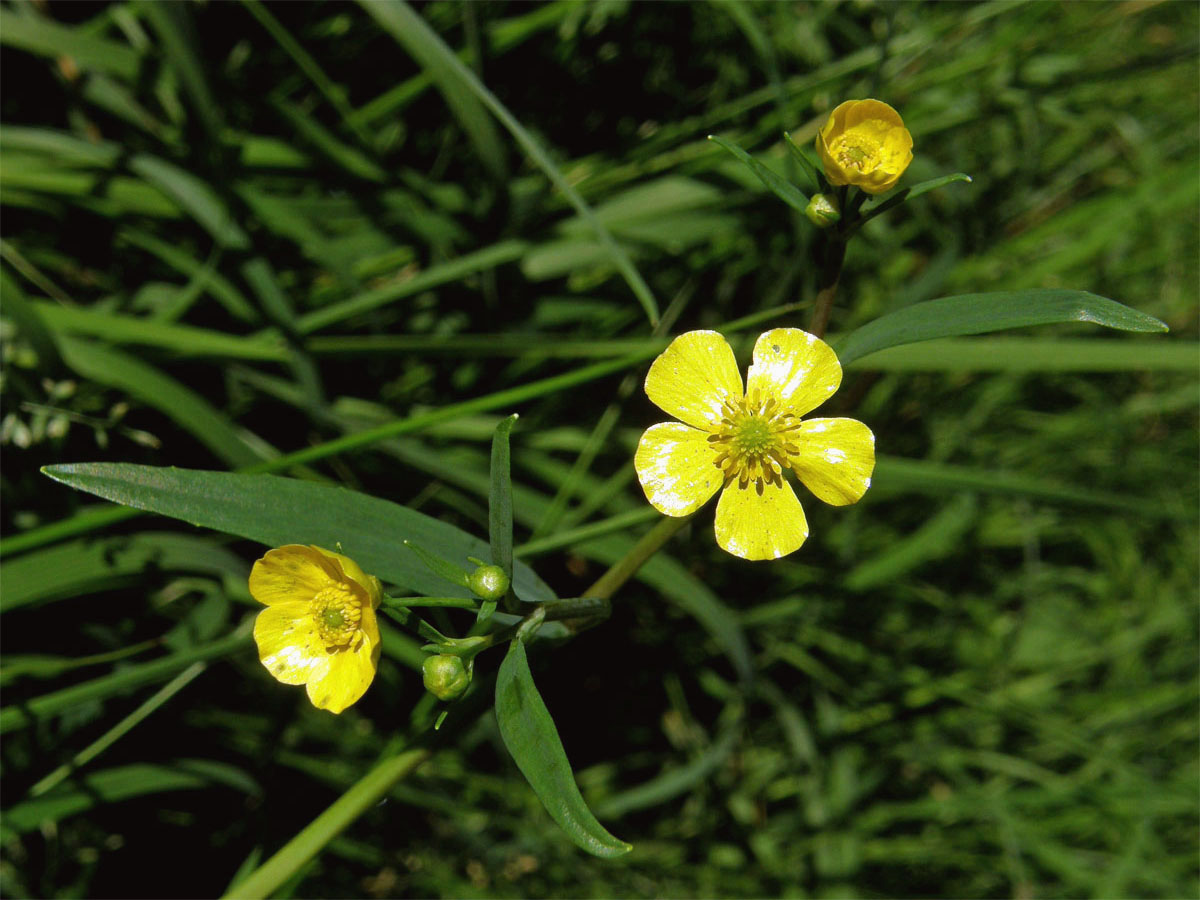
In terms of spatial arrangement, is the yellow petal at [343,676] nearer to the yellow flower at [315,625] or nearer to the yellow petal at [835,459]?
the yellow flower at [315,625]

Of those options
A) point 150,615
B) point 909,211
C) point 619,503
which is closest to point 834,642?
point 619,503

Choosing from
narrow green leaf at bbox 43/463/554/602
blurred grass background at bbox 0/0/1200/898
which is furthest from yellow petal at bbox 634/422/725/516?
blurred grass background at bbox 0/0/1200/898

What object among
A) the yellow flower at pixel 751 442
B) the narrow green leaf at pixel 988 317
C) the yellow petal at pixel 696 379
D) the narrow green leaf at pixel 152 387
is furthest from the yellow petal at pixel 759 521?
the narrow green leaf at pixel 152 387

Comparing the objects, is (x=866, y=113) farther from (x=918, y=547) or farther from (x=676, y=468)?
(x=918, y=547)

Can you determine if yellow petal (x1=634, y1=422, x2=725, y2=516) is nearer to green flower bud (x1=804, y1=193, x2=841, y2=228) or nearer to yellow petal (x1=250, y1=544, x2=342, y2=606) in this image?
green flower bud (x1=804, y1=193, x2=841, y2=228)

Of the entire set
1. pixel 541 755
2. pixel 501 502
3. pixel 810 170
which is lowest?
pixel 541 755

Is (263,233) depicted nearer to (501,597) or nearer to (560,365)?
(560,365)

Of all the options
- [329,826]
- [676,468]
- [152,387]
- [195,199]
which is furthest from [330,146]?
[329,826]
